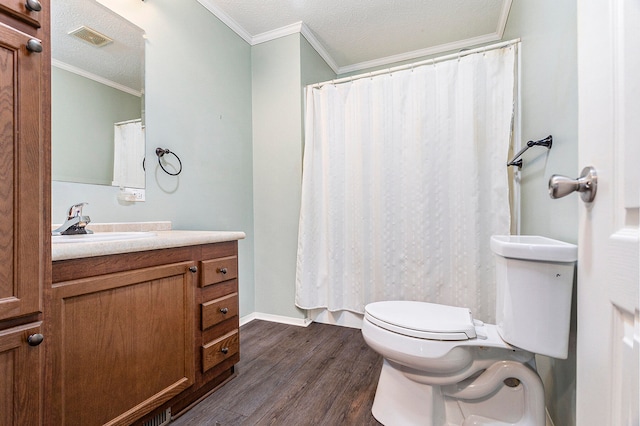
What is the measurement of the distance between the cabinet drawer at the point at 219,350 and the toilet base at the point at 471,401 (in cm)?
78

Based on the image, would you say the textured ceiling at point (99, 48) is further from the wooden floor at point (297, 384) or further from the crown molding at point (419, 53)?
the crown molding at point (419, 53)

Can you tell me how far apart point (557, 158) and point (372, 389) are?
1360 millimetres

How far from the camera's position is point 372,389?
1.45 meters

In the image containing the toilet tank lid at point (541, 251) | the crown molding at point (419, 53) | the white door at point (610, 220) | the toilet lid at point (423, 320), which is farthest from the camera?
the crown molding at point (419, 53)

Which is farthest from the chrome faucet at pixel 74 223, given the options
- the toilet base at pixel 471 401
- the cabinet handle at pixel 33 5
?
the toilet base at pixel 471 401

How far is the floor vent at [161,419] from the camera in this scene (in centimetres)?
113

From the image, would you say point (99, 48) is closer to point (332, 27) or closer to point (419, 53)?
point (332, 27)

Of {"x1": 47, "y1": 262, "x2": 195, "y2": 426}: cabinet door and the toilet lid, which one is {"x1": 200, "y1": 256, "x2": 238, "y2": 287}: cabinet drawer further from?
the toilet lid

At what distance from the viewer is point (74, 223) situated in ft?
4.06

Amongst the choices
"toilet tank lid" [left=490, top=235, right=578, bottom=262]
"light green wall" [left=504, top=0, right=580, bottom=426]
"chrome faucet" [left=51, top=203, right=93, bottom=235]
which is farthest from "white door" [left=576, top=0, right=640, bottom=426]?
"chrome faucet" [left=51, top=203, right=93, bottom=235]

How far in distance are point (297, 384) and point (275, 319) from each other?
3.02ft

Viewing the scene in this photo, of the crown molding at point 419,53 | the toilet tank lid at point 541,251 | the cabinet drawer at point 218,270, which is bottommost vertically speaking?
Result: the cabinet drawer at point 218,270

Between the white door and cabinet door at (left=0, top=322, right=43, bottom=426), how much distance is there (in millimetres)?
1243

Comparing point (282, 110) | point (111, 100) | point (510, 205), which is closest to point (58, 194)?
point (111, 100)
